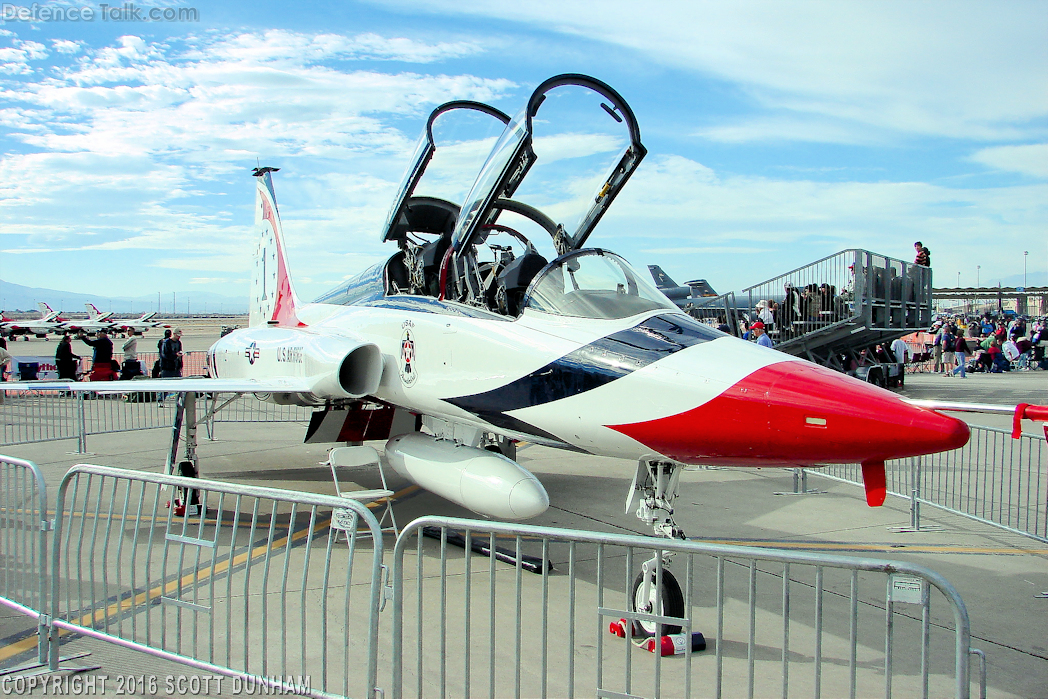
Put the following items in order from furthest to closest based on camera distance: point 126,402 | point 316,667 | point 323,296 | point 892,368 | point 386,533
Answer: point 892,368, point 126,402, point 323,296, point 386,533, point 316,667

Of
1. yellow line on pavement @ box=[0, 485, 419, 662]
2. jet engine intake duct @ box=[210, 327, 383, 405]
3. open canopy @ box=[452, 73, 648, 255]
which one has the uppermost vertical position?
open canopy @ box=[452, 73, 648, 255]

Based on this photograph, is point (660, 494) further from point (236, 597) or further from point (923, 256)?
point (923, 256)

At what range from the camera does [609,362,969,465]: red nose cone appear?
11.4 ft

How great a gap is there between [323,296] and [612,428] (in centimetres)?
525

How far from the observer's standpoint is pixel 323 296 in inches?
343

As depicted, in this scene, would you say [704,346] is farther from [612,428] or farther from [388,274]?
[388,274]

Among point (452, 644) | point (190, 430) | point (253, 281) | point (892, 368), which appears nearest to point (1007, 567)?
point (452, 644)

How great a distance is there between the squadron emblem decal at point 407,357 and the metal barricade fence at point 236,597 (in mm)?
1494

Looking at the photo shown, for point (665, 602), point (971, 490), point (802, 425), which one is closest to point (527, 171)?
point (802, 425)

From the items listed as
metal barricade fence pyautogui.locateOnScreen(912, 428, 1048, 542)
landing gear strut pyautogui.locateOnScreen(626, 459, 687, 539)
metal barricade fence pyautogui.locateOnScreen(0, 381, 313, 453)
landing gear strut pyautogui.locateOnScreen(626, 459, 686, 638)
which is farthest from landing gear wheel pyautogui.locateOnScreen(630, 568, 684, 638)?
metal barricade fence pyautogui.locateOnScreen(0, 381, 313, 453)

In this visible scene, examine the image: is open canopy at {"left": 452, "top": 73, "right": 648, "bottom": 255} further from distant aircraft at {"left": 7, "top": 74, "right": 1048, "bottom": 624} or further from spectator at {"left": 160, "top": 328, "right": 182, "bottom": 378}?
spectator at {"left": 160, "top": 328, "right": 182, "bottom": 378}

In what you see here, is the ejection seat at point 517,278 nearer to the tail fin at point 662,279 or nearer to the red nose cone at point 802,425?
the red nose cone at point 802,425

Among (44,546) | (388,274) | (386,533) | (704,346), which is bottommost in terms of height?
(386,533)

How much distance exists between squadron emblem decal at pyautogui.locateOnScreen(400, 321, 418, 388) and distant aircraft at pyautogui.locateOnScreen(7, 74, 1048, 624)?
2 cm
